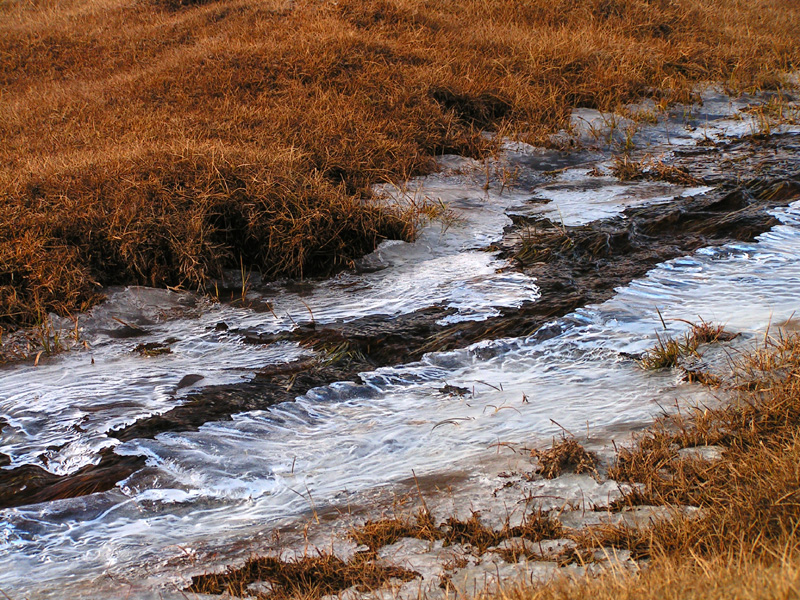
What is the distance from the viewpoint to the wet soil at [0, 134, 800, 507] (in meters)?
3.54

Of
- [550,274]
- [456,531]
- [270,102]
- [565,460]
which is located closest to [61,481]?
[456,531]

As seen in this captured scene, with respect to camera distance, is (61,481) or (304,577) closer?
(304,577)

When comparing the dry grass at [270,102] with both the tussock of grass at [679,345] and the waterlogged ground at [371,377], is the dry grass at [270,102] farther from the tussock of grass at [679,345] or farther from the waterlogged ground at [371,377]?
the tussock of grass at [679,345]

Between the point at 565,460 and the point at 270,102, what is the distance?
20.0 ft

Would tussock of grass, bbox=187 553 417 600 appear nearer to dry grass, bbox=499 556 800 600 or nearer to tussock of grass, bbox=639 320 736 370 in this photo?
dry grass, bbox=499 556 800 600

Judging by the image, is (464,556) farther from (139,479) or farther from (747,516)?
(139,479)

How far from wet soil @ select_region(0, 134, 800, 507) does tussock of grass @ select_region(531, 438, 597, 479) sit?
1.43 meters

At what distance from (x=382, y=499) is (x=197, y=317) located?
8.51 feet

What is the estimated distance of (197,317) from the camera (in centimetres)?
496

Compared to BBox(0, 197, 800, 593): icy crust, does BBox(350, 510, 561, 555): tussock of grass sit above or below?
above

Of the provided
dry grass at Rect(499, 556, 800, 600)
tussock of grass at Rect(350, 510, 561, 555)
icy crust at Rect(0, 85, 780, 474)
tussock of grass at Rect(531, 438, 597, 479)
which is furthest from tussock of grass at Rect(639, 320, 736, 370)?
dry grass at Rect(499, 556, 800, 600)

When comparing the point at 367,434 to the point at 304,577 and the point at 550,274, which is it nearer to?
the point at 304,577

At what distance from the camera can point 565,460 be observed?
2.92 meters

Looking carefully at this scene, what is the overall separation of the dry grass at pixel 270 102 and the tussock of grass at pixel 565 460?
310 cm
